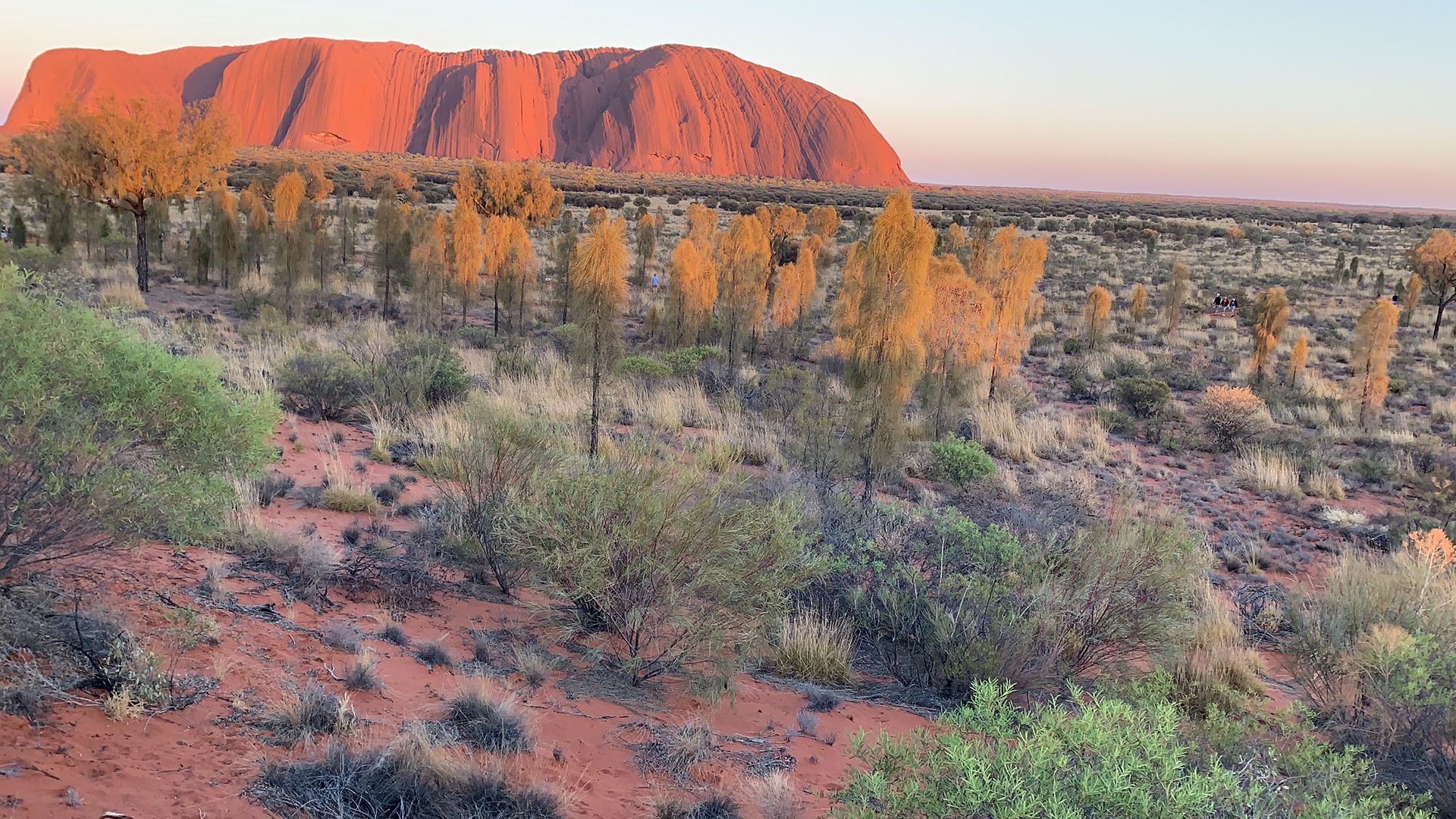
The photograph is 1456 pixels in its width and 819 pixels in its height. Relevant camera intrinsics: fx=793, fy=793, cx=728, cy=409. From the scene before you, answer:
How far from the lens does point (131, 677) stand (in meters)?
3.38

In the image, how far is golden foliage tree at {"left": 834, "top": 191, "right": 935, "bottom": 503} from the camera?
7.48 meters

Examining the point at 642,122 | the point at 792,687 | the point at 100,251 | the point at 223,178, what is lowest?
the point at 792,687

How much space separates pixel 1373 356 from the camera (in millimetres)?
13312

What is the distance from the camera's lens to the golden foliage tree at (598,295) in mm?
7730

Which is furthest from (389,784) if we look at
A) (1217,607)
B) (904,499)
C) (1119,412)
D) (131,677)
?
(1119,412)

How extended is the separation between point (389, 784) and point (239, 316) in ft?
52.6

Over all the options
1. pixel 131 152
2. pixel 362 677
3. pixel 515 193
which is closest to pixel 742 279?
pixel 362 677

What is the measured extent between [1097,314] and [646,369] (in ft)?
38.5

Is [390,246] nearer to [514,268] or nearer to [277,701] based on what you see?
[514,268]

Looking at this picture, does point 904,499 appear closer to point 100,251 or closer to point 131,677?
point 131,677

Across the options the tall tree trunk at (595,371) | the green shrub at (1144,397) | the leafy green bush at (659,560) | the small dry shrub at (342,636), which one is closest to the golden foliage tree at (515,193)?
the green shrub at (1144,397)

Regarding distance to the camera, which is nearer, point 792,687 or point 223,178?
point 792,687

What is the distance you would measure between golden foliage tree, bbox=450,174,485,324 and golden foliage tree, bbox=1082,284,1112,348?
560 inches

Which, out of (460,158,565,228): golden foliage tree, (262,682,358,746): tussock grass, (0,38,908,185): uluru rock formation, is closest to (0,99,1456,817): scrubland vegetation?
(262,682,358,746): tussock grass
